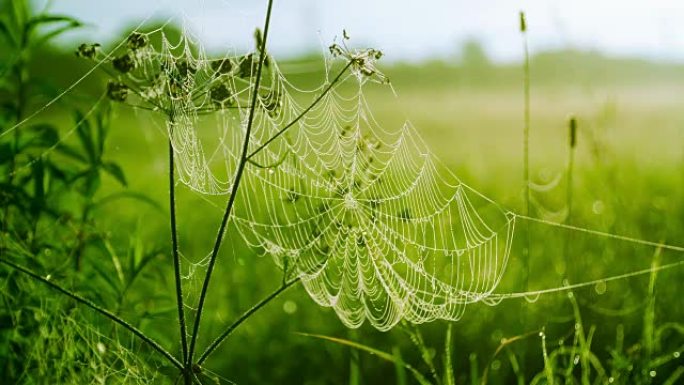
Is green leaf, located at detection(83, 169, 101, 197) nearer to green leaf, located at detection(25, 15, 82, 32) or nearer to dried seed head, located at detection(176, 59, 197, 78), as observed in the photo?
green leaf, located at detection(25, 15, 82, 32)

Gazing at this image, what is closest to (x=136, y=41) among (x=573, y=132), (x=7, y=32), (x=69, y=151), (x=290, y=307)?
(x=69, y=151)

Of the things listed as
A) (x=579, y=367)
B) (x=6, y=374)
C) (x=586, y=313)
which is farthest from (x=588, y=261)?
(x=6, y=374)

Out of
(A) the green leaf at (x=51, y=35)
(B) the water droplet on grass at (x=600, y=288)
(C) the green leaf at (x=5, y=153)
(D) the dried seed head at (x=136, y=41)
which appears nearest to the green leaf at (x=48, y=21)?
(A) the green leaf at (x=51, y=35)

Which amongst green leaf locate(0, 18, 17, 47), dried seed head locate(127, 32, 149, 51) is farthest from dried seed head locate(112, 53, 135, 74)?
green leaf locate(0, 18, 17, 47)

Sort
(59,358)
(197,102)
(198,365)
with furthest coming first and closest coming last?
1. (59,358)
2. (197,102)
3. (198,365)

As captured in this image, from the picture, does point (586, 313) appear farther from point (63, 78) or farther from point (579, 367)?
point (63, 78)

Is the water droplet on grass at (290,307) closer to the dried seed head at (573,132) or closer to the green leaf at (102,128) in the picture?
the green leaf at (102,128)
